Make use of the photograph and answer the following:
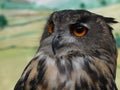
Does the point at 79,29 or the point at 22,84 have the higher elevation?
the point at 79,29

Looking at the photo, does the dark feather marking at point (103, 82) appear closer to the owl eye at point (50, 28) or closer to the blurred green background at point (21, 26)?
the owl eye at point (50, 28)

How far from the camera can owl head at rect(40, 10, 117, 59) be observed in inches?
70.5

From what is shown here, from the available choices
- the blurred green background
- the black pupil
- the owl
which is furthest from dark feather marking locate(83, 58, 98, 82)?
the blurred green background

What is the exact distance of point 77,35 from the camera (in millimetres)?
1797

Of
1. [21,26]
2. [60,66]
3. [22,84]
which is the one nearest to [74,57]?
[60,66]

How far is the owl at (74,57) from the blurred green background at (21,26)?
12.6 inches

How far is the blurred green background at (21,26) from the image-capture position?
7.15 ft

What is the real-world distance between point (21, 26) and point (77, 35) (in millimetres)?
564

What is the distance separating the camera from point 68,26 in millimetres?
1803

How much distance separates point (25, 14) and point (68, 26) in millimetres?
552

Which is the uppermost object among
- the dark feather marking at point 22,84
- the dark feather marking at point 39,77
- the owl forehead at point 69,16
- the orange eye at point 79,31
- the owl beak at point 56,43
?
the owl forehead at point 69,16

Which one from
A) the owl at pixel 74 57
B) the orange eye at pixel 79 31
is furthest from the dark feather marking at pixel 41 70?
the orange eye at pixel 79 31

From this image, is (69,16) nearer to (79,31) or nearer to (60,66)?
(79,31)

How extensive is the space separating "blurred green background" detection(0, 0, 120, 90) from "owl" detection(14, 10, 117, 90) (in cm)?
32
